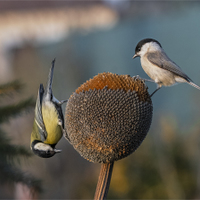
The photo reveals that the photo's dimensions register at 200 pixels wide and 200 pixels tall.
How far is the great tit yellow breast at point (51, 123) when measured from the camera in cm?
167

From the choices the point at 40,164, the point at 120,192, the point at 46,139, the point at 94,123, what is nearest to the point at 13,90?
the point at 46,139

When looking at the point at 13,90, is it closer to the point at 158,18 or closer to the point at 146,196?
the point at 146,196

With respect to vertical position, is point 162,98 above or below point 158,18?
below

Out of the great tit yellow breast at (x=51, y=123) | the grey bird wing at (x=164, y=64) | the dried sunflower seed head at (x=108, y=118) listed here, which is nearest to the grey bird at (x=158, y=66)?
the grey bird wing at (x=164, y=64)

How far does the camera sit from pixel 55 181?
175 inches

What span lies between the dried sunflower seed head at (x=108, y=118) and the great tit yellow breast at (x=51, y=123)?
1.92 feet

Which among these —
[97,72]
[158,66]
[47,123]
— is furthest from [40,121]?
[97,72]

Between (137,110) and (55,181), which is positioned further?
(55,181)

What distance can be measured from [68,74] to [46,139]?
122 inches

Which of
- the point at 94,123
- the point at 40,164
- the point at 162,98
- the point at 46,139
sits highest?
the point at 94,123

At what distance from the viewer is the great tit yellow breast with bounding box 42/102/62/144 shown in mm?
1673

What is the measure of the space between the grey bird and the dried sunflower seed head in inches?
18.5

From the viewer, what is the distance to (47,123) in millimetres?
1708

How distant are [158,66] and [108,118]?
644mm
